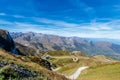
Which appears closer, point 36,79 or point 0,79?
point 0,79

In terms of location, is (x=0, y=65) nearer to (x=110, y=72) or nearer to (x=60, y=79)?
(x=60, y=79)

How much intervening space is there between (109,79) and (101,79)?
1957 mm

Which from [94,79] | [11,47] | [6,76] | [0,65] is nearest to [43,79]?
[0,65]

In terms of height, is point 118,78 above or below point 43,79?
below

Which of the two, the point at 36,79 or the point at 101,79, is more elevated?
the point at 36,79

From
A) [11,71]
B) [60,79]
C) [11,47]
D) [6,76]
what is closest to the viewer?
[6,76]

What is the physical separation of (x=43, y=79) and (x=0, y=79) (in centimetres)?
824

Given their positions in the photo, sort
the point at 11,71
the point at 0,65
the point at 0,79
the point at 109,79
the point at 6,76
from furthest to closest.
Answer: the point at 109,79
the point at 0,65
the point at 11,71
the point at 6,76
the point at 0,79

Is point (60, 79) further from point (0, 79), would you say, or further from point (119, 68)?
point (119, 68)

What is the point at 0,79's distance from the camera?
1812 cm

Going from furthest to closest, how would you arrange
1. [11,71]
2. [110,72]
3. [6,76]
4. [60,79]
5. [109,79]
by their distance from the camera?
[110,72], [109,79], [60,79], [11,71], [6,76]

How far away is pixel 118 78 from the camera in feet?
213

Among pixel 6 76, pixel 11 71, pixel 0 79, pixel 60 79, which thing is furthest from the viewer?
pixel 60 79

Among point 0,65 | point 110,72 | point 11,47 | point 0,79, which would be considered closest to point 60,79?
point 0,65
